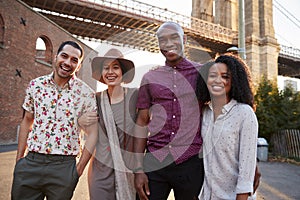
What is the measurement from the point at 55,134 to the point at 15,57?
13.3m

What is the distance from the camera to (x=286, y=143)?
10.9 m

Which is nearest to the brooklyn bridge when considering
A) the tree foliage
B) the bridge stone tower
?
the bridge stone tower

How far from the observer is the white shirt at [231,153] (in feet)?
5.55

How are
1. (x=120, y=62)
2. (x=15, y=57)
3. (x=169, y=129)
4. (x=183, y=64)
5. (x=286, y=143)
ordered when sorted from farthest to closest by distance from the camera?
(x=15, y=57) < (x=286, y=143) < (x=120, y=62) < (x=183, y=64) < (x=169, y=129)

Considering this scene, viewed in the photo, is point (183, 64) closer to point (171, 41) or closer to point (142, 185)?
point (171, 41)

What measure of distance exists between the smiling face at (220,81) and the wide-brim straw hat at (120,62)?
0.88 meters

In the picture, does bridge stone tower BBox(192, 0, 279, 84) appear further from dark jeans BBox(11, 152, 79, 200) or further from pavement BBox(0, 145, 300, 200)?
dark jeans BBox(11, 152, 79, 200)

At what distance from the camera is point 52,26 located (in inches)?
624

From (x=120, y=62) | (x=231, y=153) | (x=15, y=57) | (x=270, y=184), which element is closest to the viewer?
(x=231, y=153)

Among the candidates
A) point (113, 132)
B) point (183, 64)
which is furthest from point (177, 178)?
point (183, 64)

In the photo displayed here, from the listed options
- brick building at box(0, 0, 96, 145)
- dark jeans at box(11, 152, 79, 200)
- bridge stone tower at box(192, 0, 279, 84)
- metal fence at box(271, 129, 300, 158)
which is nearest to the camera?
dark jeans at box(11, 152, 79, 200)

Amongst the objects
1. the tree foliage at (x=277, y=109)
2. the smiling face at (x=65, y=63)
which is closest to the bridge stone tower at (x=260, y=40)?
the tree foliage at (x=277, y=109)

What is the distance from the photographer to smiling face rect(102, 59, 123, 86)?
2.32 metres

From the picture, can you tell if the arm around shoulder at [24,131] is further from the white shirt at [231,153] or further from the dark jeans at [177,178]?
the white shirt at [231,153]
